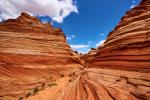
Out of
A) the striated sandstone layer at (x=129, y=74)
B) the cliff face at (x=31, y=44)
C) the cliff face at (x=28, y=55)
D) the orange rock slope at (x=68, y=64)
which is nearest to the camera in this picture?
the striated sandstone layer at (x=129, y=74)

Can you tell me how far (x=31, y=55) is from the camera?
16688 millimetres

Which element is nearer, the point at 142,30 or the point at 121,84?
the point at 121,84

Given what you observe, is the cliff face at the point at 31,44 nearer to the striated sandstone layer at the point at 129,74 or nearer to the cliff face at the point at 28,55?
the cliff face at the point at 28,55

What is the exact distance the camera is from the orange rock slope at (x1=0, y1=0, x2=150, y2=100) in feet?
25.0

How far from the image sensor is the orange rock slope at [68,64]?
300 inches

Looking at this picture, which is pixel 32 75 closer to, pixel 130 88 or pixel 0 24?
pixel 0 24

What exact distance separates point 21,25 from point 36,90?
29.1 ft

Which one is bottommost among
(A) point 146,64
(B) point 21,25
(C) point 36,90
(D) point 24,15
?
(C) point 36,90

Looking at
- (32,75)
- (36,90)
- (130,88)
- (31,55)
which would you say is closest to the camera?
(130,88)

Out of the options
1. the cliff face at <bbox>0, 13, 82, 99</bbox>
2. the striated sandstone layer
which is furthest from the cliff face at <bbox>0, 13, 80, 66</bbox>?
the striated sandstone layer

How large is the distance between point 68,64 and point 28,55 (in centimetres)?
566

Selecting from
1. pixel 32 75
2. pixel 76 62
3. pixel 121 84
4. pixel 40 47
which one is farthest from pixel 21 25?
pixel 121 84

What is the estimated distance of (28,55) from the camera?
16.5 meters

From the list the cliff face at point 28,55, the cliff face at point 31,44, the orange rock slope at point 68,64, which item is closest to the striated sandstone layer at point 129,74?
the orange rock slope at point 68,64
